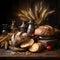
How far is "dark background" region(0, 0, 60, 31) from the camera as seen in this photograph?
72.6 inches

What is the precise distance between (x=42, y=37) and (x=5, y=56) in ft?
1.33

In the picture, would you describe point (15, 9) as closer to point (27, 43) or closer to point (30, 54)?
point (27, 43)

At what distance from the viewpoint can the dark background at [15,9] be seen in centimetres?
185

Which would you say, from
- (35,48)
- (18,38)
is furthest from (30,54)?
(18,38)

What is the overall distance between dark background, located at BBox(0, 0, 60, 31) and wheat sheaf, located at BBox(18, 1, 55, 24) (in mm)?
58

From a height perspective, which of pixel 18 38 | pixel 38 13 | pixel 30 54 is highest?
pixel 38 13

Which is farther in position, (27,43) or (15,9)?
(15,9)

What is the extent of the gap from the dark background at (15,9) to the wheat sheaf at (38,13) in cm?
6

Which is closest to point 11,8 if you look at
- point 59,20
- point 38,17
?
point 38,17

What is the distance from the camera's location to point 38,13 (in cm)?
187

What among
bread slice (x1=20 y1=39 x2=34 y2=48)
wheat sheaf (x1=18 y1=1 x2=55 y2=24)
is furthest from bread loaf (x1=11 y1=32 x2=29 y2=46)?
wheat sheaf (x1=18 y1=1 x2=55 y2=24)

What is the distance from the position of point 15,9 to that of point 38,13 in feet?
0.92

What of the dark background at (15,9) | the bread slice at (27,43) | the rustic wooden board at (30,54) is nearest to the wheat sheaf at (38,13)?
the dark background at (15,9)

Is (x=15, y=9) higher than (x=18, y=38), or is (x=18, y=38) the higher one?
(x=15, y=9)
